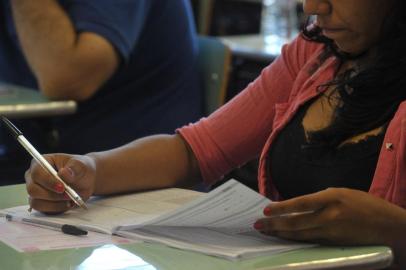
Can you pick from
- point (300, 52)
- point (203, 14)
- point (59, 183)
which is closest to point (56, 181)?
point (59, 183)

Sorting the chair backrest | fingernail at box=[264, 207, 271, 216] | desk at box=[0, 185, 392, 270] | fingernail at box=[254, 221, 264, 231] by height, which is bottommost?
desk at box=[0, 185, 392, 270]

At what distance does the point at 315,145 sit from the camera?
4.96ft

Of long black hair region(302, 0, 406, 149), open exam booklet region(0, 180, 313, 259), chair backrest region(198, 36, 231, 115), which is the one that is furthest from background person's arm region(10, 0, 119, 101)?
open exam booklet region(0, 180, 313, 259)

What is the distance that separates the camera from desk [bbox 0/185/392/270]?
1074mm

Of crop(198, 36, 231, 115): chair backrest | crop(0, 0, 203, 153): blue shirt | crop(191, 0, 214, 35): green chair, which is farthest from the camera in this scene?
crop(191, 0, 214, 35): green chair

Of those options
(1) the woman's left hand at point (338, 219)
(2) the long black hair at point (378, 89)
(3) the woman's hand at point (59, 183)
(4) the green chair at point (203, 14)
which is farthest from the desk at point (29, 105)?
(4) the green chair at point (203, 14)

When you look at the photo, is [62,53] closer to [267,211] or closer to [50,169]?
[50,169]

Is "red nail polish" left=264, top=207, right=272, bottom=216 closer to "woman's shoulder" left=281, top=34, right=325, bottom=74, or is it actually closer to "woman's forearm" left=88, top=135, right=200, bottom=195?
"woman's forearm" left=88, top=135, right=200, bottom=195

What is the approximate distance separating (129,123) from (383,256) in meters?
1.51

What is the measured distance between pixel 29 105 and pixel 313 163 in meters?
1.05

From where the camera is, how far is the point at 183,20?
8.54 ft

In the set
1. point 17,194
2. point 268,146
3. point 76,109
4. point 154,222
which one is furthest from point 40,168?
point 76,109

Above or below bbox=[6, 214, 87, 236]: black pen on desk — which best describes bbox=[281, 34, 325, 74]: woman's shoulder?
above

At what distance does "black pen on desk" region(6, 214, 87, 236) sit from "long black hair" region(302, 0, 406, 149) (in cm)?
49
